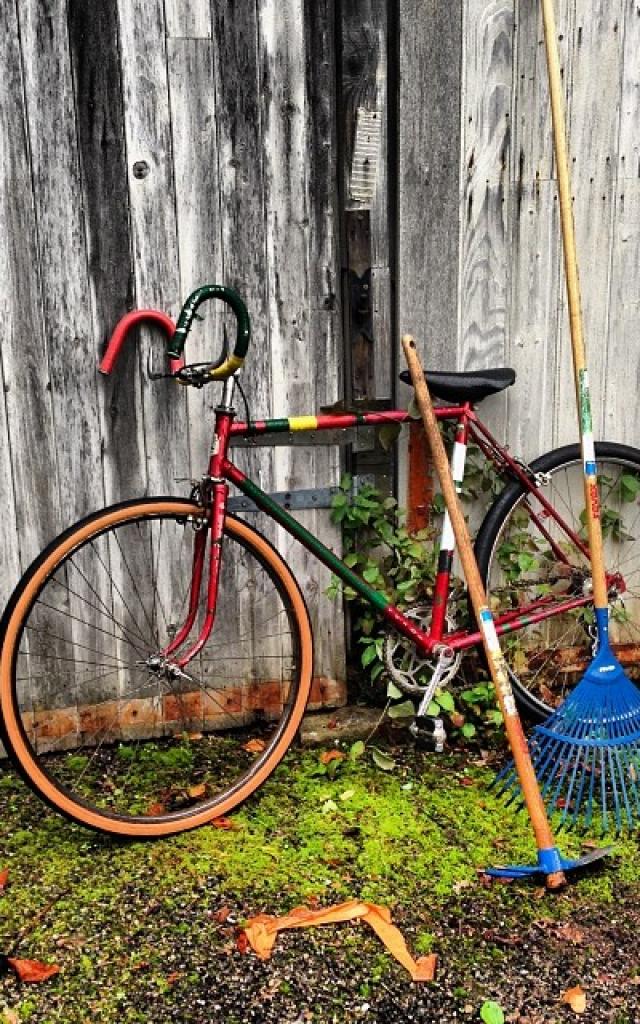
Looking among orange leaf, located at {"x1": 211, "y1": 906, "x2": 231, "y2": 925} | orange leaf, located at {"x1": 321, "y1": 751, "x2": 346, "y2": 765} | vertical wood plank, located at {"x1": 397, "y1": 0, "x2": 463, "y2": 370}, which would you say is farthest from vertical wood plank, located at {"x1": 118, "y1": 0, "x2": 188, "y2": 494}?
orange leaf, located at {"x1": 211, "y1": 906, "x2": 231, "y2": 925}

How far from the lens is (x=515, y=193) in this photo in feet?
10.8

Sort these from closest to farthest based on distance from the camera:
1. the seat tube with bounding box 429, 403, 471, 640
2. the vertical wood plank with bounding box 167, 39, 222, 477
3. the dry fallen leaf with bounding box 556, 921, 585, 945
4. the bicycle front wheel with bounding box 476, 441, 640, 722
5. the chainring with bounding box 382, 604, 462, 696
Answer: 1. the dry fallen leaf with bounding box 556, 921, 585, 945
2. the vertical wood plank with bounding box 167, 39, 222, 477
3. the seat tube with bounding box 429, 403, 471, 640
4. the chainring with bounding box 382, 604, 462, 696
5. the bicycle front wheel with bounding box 476, 441, 640, 722

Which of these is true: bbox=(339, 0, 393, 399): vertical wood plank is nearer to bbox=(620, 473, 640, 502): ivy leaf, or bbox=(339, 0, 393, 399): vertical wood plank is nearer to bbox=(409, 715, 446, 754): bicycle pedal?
bbox=(620, 473, 640, 502): ivy leaf

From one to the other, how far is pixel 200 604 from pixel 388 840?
38.4 inches

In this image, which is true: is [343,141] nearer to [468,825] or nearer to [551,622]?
[551,622]

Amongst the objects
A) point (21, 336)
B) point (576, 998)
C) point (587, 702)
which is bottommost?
point (576, 998)

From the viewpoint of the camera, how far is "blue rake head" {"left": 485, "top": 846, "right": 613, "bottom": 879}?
2.62 metres

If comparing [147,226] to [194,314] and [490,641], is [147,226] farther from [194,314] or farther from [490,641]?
[490,641]

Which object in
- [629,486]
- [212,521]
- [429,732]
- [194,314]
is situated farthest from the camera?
[629,486]

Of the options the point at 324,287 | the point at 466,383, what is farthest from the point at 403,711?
the point at 324,287

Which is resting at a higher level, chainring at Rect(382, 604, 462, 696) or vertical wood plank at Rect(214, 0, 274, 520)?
vertical wood plank at Rect(214, 0, 274, 520)

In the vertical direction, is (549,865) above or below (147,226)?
below

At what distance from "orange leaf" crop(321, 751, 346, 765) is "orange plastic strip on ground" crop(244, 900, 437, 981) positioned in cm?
71

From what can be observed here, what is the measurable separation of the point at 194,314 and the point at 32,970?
168 centimetres
